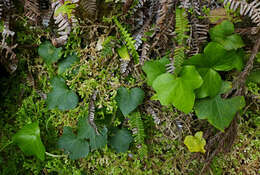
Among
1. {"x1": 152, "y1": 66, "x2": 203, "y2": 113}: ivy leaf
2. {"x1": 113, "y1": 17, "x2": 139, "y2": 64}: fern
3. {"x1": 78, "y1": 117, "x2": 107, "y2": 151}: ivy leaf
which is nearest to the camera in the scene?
{"x1": 152, "y1": 66, "x2": 203, "y2": 113}: ivy leaf

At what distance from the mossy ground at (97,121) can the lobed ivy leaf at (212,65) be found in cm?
22

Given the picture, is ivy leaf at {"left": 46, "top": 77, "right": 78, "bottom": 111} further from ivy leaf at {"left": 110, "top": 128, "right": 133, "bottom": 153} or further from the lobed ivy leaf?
the lobed ivy leaf

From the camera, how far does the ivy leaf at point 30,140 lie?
1.25 metres

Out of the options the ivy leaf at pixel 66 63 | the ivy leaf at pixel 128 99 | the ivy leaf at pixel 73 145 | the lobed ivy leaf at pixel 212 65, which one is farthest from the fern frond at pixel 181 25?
the ivy leaf at pixel 73 145

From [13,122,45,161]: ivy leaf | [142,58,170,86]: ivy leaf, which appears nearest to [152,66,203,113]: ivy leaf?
[142,58,170,86]: ivy leaf

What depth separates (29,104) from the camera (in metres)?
1.42

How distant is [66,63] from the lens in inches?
49.6

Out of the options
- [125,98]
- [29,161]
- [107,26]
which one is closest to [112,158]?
[125,98]

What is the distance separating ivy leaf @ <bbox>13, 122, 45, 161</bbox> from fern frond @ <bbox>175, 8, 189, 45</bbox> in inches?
36.2

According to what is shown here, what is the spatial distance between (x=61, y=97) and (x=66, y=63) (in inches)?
7.6

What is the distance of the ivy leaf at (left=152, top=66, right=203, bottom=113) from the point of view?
97 centimetres

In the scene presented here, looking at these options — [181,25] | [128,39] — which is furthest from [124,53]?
[181,25]

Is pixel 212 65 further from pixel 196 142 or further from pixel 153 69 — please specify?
pixel 196 142

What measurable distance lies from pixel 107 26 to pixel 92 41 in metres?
0.12
